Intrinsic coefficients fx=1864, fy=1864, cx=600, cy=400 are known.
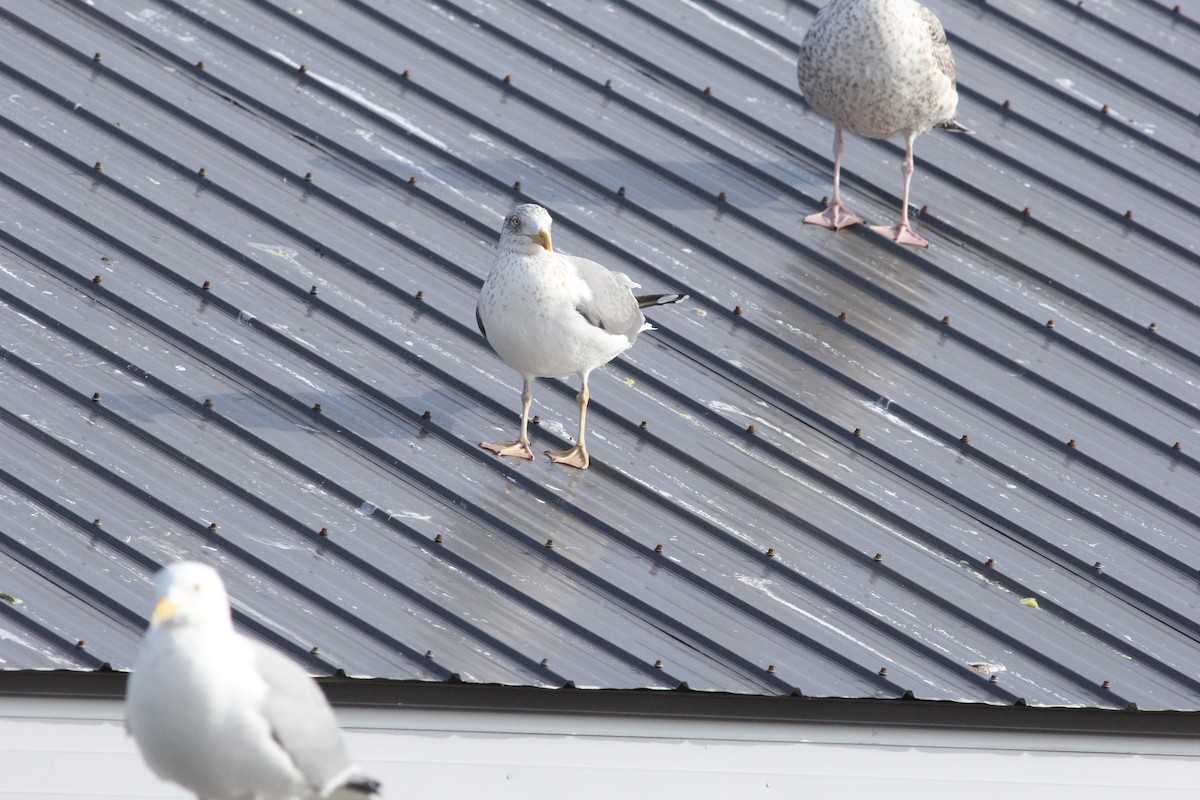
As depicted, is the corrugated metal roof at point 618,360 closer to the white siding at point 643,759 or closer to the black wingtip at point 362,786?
the white siding at point 643,759

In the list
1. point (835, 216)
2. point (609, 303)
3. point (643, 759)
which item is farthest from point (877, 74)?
point (643, 759)

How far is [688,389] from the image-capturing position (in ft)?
31.5

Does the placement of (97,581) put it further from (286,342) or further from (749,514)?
(749,514)

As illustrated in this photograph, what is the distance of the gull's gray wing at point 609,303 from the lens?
8.97 meters

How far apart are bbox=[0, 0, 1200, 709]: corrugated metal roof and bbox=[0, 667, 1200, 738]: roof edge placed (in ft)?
0.23

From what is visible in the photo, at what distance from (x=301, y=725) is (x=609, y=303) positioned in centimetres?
388

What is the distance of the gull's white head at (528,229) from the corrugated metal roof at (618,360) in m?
0.92

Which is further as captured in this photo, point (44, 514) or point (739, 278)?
point (739, 278)

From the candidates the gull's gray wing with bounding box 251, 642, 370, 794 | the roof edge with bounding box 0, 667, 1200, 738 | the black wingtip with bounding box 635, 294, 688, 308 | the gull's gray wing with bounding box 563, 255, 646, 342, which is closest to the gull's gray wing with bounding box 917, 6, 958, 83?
the black wingtip with bounding box 635, 294, 688, 308

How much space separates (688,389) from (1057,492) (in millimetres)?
1916

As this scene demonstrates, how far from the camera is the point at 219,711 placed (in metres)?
5.43

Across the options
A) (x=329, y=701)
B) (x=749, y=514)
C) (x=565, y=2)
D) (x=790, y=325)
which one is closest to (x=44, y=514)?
(x=329, y=701)

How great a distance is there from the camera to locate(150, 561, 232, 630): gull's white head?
530 centimetres

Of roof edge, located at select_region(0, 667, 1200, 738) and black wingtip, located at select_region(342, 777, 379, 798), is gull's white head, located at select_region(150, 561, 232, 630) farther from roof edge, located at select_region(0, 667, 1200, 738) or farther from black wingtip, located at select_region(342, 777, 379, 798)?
roof edge, located at select_region(0, 667, 1200, 738)
